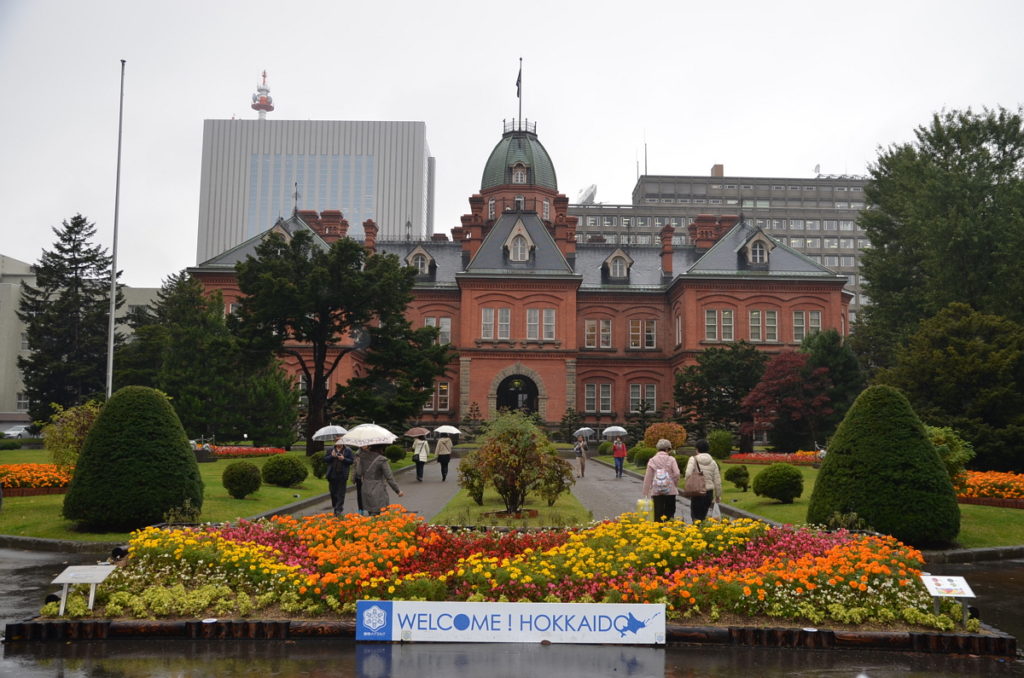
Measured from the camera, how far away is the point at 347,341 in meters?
48.8

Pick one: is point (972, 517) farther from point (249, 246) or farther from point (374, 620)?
point (249, 246)

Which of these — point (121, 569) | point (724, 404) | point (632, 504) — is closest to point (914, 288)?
point (724, 404)

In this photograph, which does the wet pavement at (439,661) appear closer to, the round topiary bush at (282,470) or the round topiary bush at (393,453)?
the round topiary bush at (282,470)

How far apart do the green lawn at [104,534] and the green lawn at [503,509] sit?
4.26m

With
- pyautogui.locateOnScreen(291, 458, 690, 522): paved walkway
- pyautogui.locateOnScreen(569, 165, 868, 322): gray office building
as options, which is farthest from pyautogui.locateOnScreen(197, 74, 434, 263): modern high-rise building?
pyautogui.locateOnScreen(291, 458, 690, 522): paved walkway

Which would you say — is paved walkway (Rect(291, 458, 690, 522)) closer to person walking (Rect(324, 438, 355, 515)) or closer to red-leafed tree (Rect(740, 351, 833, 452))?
person walking (Rect(324, 438, 355, 515))

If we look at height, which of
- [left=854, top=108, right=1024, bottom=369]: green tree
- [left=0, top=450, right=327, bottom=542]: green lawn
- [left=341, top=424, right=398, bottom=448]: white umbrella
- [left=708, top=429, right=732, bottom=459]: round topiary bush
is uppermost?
[left=854, top=108, right=1024, bottom=369]: green tree

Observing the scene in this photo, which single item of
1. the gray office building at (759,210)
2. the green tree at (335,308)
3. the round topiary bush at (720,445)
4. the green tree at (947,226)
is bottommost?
the round topiary bush at (720,445)

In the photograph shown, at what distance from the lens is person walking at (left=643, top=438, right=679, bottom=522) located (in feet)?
46.8

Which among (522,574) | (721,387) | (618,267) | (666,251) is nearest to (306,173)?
(618,267)

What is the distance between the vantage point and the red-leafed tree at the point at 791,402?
1542 inches

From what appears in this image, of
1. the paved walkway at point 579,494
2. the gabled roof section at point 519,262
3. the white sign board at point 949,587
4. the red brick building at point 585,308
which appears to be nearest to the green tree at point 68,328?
the red brick building at point 585,308

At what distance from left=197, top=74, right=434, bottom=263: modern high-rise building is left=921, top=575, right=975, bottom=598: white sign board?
136 metres

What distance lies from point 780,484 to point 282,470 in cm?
1348
